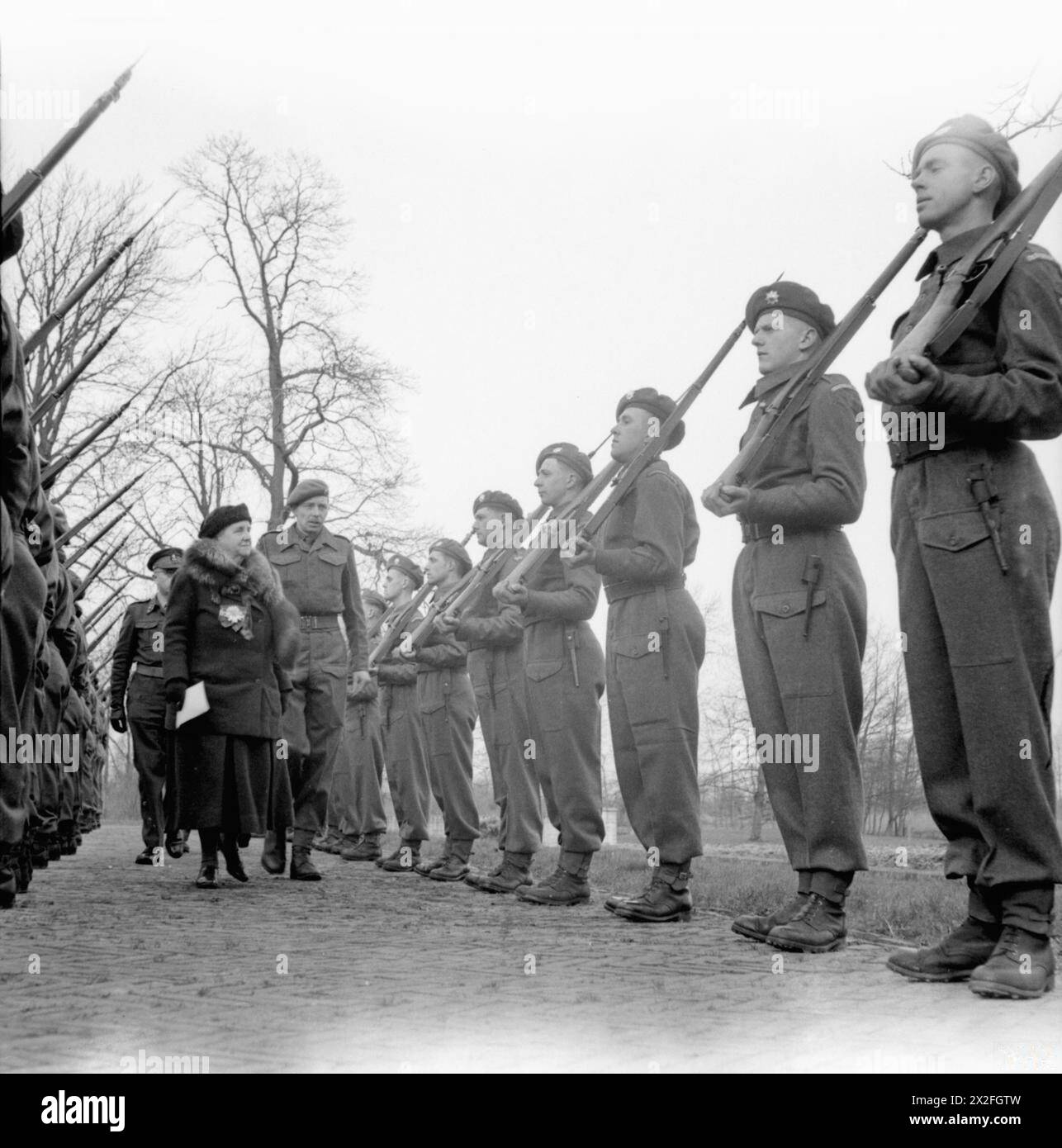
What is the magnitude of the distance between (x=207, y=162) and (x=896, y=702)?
14.5 meters

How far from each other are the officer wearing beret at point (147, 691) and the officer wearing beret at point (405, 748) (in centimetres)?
187

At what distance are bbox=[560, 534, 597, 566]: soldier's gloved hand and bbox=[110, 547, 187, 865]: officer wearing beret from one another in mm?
5940

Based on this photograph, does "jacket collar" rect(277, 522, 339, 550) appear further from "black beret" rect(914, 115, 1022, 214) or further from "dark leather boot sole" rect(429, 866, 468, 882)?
"black beret" rect(914, 115, 1022, 214)

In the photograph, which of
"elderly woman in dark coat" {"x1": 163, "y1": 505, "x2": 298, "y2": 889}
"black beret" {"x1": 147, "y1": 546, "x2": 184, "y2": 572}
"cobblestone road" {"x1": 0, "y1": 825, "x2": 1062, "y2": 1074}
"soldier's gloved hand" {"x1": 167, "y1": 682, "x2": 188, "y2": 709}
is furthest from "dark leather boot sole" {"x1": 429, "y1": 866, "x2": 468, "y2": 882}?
"black beret" {"x1": 147, "y1": 546, "x2": 184, "y2": 572}

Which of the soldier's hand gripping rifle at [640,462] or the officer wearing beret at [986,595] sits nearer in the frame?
the officer wearing beret at [986,595]

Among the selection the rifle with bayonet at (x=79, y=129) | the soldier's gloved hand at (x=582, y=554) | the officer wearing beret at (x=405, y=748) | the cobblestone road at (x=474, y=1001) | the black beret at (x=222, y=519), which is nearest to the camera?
the cobblestone road at (x=474, y=1001)

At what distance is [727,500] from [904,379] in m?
1.20

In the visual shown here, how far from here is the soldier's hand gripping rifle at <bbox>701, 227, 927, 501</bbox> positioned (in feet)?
17.7

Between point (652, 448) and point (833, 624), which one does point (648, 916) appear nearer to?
point (833, 624)

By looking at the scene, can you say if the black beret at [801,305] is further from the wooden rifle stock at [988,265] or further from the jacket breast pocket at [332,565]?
the jacket breast pocket at [332,565]

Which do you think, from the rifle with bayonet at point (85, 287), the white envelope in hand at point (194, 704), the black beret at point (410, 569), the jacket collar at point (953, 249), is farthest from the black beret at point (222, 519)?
the jacket collar at point (953, 249)

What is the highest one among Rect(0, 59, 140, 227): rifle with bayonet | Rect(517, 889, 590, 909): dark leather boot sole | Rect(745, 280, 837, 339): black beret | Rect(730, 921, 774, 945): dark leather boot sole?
Rect(0, 59, 140, 227): rifle with bayonet

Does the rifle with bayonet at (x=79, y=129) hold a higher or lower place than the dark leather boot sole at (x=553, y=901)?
higher

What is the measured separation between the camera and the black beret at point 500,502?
9758 millimetres
